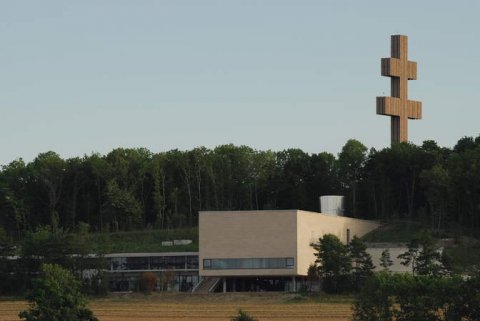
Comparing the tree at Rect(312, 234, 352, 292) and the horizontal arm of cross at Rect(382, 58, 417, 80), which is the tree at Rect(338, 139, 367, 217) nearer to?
the horizontal arm of cross at Rect(382, 58, 417, 80)

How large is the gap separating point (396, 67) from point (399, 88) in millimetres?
2517

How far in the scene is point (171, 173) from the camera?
599ft

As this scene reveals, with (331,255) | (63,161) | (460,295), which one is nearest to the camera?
(460,295)

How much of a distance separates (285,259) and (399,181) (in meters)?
24.7

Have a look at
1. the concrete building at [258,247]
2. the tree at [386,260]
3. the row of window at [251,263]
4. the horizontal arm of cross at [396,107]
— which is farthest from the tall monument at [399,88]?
the row of window at [251,263]

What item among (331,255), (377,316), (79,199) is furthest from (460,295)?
(79,199)

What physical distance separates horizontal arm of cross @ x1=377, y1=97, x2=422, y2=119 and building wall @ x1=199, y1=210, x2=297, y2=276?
74.2 feet

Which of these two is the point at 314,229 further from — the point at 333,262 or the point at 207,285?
the point at 207,285

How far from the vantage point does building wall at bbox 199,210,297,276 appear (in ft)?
506

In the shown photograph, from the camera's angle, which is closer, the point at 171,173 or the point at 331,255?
the point at 331,255

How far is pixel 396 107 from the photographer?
173 metres

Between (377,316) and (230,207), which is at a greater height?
(230,207)

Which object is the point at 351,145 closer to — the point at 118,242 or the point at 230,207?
the point at 230,207

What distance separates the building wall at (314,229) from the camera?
15450 cm
